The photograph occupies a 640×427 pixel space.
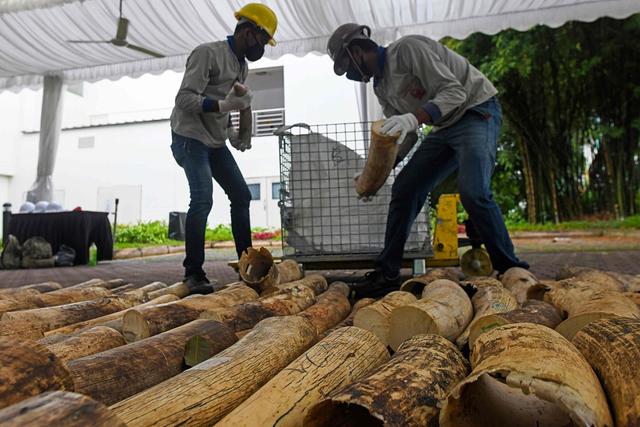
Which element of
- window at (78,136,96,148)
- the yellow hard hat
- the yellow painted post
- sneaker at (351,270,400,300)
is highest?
window at (78,136,96,148)

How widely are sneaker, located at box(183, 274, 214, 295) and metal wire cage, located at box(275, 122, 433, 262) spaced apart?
83 centimetres

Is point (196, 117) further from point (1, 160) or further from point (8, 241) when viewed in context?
point (1, 160)

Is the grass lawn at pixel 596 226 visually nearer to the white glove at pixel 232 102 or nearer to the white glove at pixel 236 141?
the white glove at pixel 236 141

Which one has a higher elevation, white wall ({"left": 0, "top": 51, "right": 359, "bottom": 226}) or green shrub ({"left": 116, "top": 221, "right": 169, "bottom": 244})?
white wall ({"left": 0, "top": 51, "right": 359, "bottom": 226})

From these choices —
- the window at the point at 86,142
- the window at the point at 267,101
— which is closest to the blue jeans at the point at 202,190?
the window at the point at 267,101

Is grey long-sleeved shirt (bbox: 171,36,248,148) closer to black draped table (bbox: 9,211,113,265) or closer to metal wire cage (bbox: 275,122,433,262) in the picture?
metal wire cage (bbox: 275,122,433,262)

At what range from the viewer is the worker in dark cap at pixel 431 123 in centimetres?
271

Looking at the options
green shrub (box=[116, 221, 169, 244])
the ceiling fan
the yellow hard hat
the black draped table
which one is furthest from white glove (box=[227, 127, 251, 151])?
green shrub (box=[116, 221, 169, 244])

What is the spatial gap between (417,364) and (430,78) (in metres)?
2.07

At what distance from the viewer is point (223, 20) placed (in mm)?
6367

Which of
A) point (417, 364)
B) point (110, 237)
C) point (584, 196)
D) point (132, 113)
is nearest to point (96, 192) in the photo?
point (132, 113)

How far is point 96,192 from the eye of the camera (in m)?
16.8

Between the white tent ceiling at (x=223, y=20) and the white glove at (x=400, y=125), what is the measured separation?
3696mm

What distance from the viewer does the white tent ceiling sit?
5.92 metres
